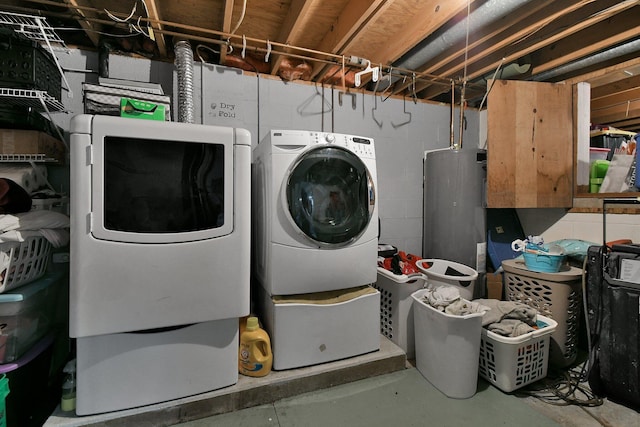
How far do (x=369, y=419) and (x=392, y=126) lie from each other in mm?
2435

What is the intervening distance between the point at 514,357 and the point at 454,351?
13.7 inches

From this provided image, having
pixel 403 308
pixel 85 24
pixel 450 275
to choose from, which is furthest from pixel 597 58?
A: pixel 85 24

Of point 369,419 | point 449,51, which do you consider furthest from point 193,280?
point 449,51

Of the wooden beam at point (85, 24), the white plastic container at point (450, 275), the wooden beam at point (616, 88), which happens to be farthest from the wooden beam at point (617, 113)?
the wooden beam at point (85, 24)

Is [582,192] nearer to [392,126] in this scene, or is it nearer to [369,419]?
[392,126]

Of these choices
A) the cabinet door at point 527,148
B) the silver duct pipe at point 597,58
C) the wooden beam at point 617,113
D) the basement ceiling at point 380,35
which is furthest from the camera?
the wooden beam at point 617,113

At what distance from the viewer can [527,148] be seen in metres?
2.36

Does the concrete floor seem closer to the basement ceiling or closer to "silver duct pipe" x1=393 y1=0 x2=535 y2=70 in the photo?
the basement ceiling

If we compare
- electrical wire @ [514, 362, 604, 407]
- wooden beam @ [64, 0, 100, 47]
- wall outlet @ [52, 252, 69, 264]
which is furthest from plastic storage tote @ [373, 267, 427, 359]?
wooden beam @ [64, 0, 100, 47]

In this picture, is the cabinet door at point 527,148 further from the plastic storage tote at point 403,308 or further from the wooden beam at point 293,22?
the wooden beam at point 293,22

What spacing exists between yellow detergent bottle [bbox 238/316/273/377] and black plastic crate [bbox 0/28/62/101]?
1.76m

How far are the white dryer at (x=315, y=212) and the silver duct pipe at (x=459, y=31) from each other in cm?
115

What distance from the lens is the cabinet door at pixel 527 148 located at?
235cm

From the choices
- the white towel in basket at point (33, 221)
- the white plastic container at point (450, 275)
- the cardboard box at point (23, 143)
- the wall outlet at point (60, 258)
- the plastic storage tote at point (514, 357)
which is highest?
the cardboard box at point (23, 143)
